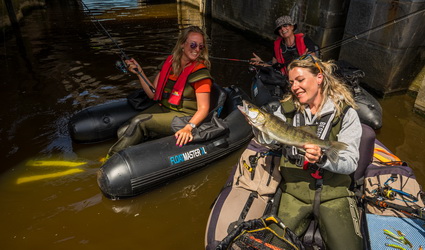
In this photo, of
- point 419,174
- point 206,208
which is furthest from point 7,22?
point 419,174

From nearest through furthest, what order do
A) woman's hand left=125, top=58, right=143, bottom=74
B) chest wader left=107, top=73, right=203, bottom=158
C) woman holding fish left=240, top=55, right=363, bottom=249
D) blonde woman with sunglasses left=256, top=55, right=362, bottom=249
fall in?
woman holding fish left=240, top=55, right=363, bottom=249, blonde woman with sunglasses left=256, top=55, right=362, bottom=249, chest wader left=107, top=73, right=203, bottom=158, woman's hand left=125, top=58, right=143, bottom=74

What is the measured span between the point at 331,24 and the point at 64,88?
325 inches

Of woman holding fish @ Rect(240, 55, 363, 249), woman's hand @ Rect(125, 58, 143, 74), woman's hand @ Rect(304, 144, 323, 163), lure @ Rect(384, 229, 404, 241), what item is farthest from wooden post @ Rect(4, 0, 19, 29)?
lure @ Rect(384, 229, 404, 241)

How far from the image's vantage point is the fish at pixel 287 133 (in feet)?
8.04

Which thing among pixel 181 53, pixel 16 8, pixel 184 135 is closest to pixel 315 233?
pixel 184 135

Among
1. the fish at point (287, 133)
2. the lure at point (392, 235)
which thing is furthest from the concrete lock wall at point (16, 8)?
the lure at point (392, 235)

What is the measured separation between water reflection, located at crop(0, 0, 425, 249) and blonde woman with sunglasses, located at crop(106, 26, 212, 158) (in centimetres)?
84

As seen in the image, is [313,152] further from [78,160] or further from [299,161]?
[78,160]

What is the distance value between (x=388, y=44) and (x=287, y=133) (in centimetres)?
597

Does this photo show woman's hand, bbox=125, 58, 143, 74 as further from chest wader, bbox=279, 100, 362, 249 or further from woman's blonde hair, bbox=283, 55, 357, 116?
chest wader, bbox=279, 100, 362, 249

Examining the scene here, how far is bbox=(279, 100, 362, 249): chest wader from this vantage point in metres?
2.66

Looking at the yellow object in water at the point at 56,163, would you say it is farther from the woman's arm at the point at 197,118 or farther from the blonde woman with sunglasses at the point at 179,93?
the woman's arm at the point at 197,118

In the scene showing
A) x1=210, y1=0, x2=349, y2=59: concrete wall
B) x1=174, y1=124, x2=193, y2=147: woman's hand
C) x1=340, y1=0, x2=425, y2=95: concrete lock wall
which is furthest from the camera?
x1=210, y1=0, x2=349, y2=59: concrete wall

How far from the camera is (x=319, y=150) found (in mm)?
2445
